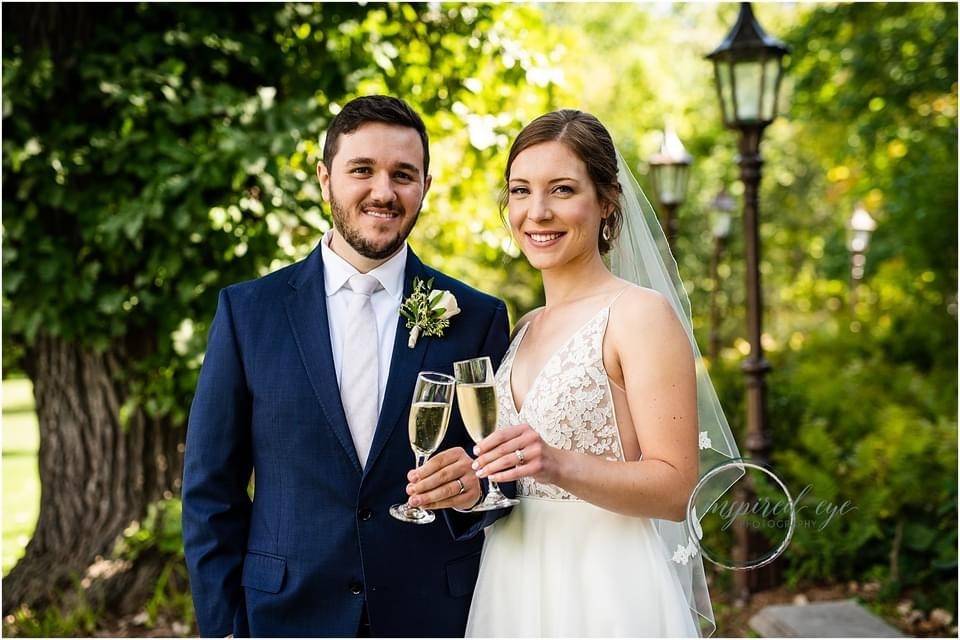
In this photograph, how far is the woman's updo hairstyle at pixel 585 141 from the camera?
284 cm

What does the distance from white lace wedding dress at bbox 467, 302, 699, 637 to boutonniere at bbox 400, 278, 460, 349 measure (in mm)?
268

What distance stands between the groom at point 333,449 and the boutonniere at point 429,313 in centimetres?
3

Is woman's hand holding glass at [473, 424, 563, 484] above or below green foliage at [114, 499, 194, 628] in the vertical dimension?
above

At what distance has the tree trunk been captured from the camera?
6094mm

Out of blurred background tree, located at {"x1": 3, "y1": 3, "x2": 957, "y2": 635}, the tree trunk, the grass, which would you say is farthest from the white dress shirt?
the grass

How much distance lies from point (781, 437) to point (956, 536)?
2.46m

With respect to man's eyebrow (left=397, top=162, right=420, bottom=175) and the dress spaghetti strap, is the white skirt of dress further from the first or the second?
man's eyebrow (left=397, top=162, right=420, bottom=175)

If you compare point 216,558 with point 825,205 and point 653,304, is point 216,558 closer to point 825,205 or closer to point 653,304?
point 653,304

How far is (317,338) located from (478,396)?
792 millimetres

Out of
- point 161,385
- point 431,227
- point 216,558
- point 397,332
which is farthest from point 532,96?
point 216,558

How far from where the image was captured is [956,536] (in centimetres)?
593

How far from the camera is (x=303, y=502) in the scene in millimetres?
2865

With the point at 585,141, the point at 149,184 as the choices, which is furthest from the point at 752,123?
the point at 585,141

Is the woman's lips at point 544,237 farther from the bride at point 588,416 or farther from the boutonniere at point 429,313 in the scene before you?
the boutonniere at point 429,313
